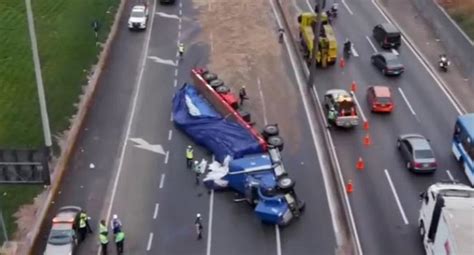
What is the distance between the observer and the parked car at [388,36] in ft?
178

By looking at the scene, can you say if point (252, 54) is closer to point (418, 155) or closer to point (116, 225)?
point (418, 155)

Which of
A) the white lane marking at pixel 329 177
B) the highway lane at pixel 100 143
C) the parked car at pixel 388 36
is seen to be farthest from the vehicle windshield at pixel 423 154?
the parked car at pixel 388 36

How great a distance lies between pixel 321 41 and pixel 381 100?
28.0 ft

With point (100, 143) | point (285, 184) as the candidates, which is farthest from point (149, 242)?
point (100, 143)

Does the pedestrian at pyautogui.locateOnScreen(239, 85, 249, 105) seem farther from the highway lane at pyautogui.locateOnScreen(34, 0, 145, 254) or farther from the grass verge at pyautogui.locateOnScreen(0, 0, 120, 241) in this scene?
the grass verge at pyautogui.locateOnScreen(0, 0, 120, 241)

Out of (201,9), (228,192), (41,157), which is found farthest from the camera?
(201,9)

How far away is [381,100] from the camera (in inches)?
1751

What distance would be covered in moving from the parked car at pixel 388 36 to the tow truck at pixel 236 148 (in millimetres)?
16303

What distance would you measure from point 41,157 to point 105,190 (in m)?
7.22

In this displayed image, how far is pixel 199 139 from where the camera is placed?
40.9 metres

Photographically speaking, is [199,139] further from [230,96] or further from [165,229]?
[165,229]

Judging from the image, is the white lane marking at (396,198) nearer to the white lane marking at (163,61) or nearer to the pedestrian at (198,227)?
the pedestrian at (198,227)

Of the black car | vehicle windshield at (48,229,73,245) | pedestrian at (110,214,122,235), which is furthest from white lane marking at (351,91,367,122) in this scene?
vehicle windshield at (48,229,73,245)

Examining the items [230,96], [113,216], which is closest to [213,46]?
[230,96]
